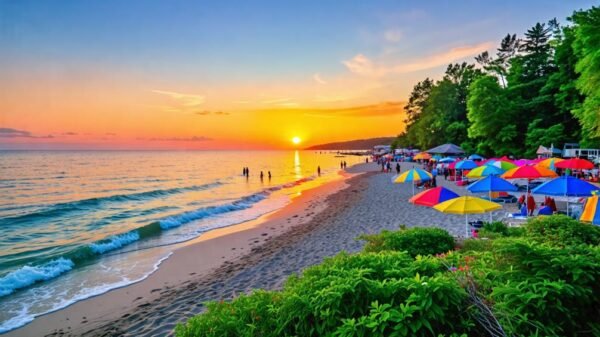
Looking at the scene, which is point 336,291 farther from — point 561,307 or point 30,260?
point 30,260

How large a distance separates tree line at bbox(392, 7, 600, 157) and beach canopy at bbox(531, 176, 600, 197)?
569 inches

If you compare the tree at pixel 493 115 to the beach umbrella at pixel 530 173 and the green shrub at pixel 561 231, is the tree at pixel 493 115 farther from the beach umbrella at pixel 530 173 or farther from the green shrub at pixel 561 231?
the green shrub at pixel 561 231

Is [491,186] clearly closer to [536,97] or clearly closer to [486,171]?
[486,171]

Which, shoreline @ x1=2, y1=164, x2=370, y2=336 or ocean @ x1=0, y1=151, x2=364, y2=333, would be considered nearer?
shoreline @ x1=2, y1=164, x2=370, y2=336

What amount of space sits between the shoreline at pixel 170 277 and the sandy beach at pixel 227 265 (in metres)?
0.02

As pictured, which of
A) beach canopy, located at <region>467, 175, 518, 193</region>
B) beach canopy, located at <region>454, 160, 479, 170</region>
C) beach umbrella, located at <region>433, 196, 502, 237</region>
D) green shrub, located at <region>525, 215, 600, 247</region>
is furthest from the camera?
beach canopy, located at <region>454, 160, 479, 170</region>

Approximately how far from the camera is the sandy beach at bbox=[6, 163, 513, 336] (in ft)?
26.3

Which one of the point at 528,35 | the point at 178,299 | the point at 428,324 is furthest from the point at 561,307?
the point at 528,35

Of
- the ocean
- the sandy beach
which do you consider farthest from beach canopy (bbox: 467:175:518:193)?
the ocean

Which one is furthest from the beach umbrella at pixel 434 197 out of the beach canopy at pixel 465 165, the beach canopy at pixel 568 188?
the beach canopy at pixel 465 165

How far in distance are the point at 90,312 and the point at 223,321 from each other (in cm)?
746

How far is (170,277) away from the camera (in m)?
11.1

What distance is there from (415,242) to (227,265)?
302 inches

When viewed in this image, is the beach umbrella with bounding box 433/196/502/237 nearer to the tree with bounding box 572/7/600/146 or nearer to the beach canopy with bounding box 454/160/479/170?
the beach canopy with bounding box 454/160/479/170
